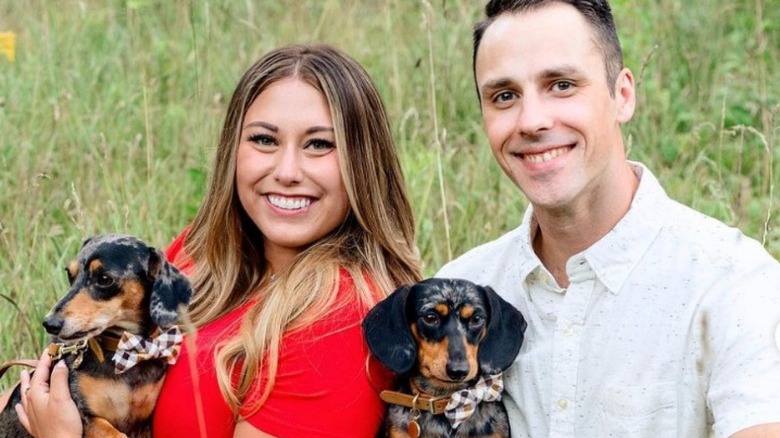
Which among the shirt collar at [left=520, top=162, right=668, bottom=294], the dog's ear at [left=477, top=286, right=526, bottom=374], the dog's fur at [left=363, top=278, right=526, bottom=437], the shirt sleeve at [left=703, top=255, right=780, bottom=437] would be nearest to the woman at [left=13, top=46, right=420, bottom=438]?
the dog's fur at [left=363, top=278, right=526, bottom=437]

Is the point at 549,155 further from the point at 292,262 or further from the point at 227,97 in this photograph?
the point at 227,97

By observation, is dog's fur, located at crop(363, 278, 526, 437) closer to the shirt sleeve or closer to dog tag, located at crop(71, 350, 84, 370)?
the shirt sleeve

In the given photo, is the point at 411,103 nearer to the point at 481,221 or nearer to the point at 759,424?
the point at 481,221

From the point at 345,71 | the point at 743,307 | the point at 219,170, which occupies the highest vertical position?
the point at 345,71

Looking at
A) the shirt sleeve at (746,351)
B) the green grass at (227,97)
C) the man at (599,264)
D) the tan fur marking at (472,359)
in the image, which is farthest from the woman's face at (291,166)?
the shirt sleeve at (746,351)

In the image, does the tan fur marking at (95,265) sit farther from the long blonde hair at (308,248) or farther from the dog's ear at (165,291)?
the long blonde hair at (308,248)

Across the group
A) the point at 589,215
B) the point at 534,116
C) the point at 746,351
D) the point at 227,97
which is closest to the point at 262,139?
the point at 534,116

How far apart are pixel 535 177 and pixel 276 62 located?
2.88 feet

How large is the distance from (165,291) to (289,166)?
1.58ft

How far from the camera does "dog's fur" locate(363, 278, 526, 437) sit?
10.2ft

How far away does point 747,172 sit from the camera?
219 inches

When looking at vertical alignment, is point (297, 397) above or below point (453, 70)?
below

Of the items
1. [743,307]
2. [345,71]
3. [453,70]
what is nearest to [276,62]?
[345,71]

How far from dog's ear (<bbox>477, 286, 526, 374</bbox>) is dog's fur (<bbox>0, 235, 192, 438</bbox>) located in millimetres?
850
